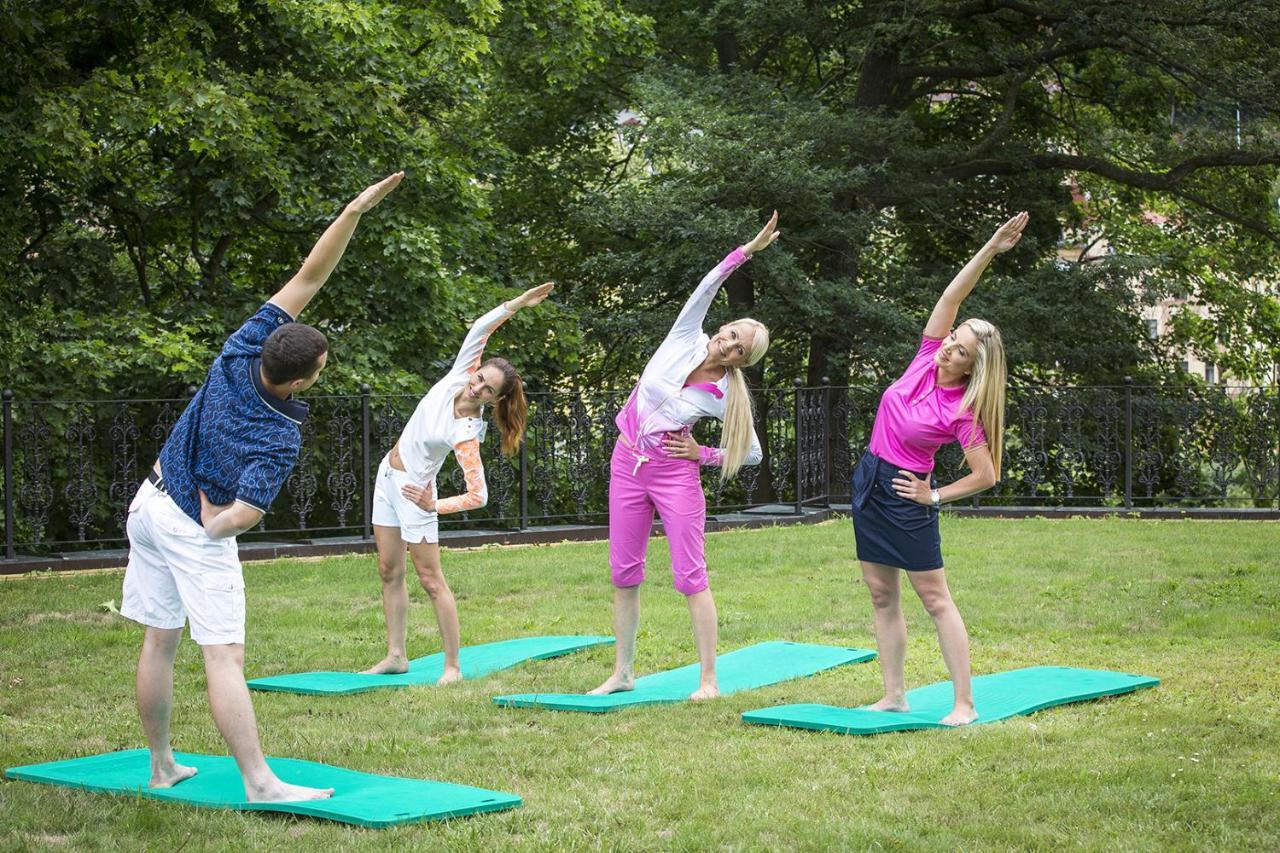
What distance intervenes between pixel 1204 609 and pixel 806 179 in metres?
9.04

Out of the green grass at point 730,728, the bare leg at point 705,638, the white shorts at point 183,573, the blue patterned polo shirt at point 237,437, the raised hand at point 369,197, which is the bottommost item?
the green grass at point 730,728

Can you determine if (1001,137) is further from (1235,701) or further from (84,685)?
(84,685)

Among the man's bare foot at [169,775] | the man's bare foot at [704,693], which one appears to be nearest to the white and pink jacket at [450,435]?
the man's bare foot at [704,693]

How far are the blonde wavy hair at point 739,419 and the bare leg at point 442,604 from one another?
169 centimetres

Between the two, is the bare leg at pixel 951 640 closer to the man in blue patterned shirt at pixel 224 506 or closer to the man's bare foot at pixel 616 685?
the man's bare foot at pixel 616 685

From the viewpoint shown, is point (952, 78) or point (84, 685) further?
point (952, 78)

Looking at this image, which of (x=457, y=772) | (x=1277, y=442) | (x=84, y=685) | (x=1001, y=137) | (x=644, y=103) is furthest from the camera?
(x=1001, y=137)

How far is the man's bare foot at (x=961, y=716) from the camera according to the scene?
20.4 ft

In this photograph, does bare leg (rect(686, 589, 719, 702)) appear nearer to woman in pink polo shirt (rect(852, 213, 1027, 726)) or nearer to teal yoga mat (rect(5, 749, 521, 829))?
woman in pink polo shirt (rect(852, 213, 1027, 726))

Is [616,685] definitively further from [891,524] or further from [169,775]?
[169,775]

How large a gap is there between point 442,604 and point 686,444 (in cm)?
165

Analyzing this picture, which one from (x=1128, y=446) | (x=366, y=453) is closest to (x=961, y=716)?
(x=366, y=453)

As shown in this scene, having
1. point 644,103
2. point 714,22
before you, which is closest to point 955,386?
point 644,103

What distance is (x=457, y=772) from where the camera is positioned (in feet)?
18.3
